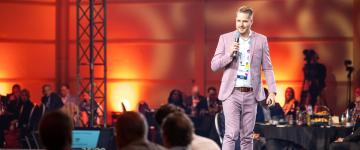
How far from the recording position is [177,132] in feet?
14.1

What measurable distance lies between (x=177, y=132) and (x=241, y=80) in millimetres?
2768

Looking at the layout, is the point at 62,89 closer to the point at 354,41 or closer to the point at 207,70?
the point at 207,70

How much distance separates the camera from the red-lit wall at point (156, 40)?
50.6ft

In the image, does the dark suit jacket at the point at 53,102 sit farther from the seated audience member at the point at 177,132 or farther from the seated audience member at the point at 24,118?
the seated audience member at the point at 177,132

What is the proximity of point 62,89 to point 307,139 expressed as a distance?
6.71 meters

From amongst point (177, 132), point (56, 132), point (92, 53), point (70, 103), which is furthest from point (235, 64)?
point (70, 103)

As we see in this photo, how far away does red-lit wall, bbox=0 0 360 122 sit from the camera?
15.4 meters

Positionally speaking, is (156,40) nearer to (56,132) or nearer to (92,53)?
(92,53)

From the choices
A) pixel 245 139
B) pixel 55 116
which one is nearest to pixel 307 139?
pixel 245 139

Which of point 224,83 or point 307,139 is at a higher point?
point 224,83

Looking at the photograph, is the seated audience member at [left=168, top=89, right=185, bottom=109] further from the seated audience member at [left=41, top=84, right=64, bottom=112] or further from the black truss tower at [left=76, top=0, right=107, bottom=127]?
the seated audience member at [left=41, top=84, right=64, bottom=112]

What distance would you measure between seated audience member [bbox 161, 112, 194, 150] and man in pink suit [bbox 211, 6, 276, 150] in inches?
101

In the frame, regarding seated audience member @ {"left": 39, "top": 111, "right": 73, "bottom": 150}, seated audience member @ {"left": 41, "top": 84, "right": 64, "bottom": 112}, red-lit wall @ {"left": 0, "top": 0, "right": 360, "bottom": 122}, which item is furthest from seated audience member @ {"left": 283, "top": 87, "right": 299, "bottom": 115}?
seated audience member @ {"left": 39, "top": 111, "right": 73, "bottom": 150}

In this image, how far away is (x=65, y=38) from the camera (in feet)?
53.4
